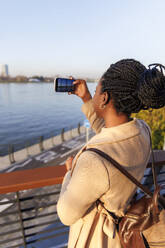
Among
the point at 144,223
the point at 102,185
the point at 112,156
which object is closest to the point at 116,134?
the point at 112,156

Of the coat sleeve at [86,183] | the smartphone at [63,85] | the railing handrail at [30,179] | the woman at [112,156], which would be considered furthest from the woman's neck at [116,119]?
the railing handrail at [30,179]

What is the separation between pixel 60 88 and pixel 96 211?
2.69 ft

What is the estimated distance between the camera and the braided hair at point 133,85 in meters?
0.80

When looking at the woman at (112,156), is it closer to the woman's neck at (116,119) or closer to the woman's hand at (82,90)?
the woman's neck at (116,119)

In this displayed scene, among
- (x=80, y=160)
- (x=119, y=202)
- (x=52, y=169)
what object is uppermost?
(x=80, y=160)

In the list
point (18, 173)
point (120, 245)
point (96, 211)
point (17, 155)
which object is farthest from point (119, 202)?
point (17, 155)

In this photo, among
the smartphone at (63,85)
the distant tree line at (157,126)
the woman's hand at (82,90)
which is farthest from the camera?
the distant tree line at (157,126)

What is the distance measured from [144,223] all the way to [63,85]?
3.22ft

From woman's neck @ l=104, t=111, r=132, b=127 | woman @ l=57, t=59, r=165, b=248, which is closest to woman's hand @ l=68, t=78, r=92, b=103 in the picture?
woman @ l=57, t=59, r=165, b=248

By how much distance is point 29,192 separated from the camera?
25.1ft

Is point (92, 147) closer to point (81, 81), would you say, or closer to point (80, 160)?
point (80, 160)

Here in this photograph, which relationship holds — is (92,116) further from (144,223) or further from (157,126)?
(157,126)

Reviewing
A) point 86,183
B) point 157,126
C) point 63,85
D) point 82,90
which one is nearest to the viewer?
point 86,183

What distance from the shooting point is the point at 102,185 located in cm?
76
